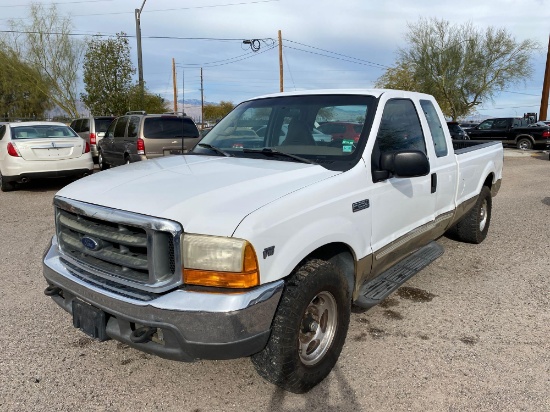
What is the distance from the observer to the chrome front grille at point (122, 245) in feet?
7.63

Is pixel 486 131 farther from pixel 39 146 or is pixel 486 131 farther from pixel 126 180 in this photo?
pixel 126 180

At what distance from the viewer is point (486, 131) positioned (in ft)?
78.6

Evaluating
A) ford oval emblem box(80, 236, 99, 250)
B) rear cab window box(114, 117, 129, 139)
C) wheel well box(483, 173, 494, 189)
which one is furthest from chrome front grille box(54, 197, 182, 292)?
rear cab window box(114, 117, 129, 139)

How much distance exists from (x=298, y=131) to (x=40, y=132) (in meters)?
8.51

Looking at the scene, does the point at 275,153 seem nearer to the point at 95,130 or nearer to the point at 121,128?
the point at 121,128

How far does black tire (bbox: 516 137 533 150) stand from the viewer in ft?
74.7

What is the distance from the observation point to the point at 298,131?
3658 millimetres

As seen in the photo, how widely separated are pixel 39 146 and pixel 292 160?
26.5 feet

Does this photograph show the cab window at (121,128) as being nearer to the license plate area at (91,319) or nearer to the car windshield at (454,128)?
the license plate area at (91,319)

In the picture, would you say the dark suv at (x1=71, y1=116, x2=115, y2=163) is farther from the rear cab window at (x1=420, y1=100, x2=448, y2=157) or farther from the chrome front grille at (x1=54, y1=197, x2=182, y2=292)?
the chrome front grille at (x1=54, y1=197, x2=182, y2=292)

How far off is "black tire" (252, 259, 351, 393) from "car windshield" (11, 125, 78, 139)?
9.13m

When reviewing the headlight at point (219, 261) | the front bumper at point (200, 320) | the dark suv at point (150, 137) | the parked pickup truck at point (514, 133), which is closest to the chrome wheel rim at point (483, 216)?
the front bumper at point (200, 320)

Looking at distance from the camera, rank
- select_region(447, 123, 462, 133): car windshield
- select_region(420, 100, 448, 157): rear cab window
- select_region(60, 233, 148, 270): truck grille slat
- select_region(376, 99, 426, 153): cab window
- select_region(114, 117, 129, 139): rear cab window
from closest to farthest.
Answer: select_region(60, 233, 148, 270): truck grille slat, select_region(376, 99, 426, 153): cab window, select_region(420, 100, 448, 157): rear cab window, select_region(114, 117, 129, 139): rear cab window, select_region(447, 123, 462, 133): car windshield

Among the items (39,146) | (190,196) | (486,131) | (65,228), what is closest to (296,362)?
(190,196)
